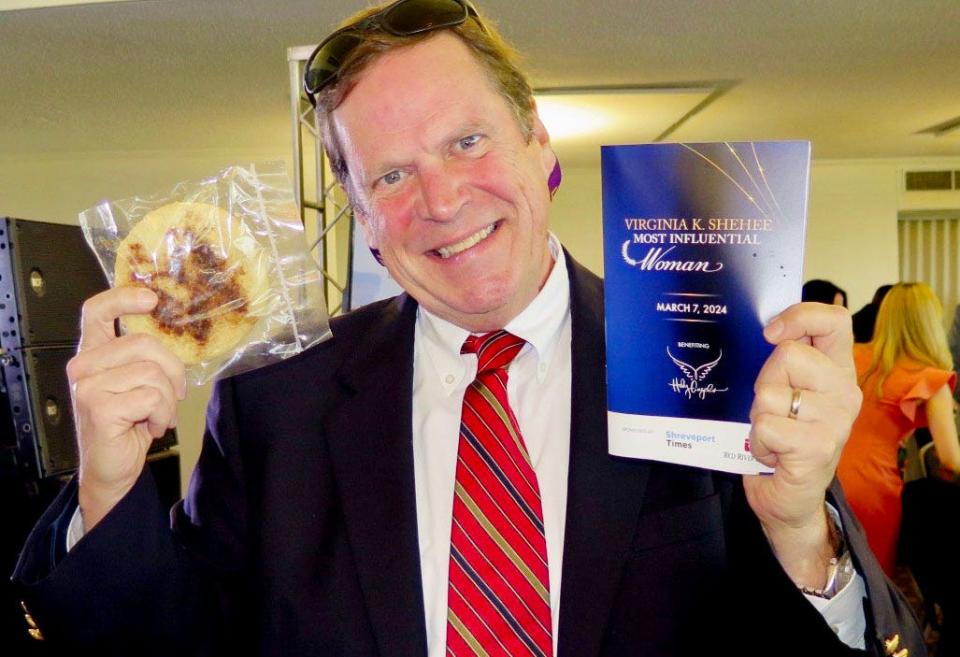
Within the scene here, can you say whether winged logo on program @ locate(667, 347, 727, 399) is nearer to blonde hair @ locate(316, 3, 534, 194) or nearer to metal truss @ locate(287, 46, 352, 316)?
blonde hair @ locate(316, 3, 534, 194)

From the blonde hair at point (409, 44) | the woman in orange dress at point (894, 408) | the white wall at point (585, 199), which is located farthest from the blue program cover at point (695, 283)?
the white wall at point (585, 199)

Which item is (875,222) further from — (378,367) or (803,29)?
(378,367)

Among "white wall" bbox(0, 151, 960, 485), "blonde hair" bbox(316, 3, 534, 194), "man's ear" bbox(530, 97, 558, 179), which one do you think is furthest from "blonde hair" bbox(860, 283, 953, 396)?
"white wall" bbox(0, 151, 960, 485)

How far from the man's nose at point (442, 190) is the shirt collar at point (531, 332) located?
0.20m

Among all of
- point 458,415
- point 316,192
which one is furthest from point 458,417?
point 316,192

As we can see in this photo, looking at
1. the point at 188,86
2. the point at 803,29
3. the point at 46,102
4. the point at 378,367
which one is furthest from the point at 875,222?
the point at 378,367

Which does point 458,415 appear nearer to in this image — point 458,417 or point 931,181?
point 458,417

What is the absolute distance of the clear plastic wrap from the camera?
114 centimetres

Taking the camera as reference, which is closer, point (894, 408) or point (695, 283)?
point (695, 283)

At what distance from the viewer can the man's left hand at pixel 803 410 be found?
2.99 ft

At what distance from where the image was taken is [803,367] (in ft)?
2.99

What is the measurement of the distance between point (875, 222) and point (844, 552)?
8405 mm

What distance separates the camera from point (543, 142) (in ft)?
4.47

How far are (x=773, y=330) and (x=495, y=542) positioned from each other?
48cm
